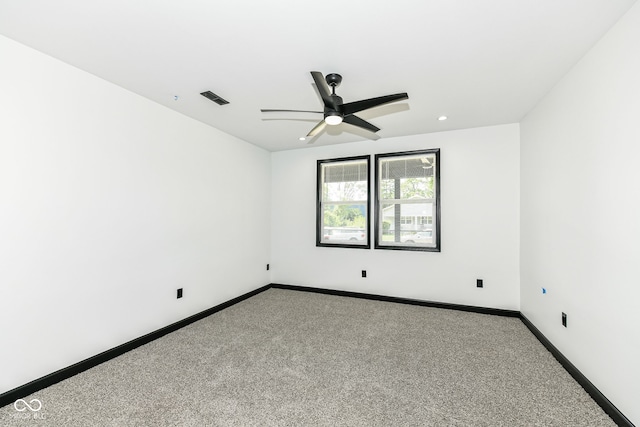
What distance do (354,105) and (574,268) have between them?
2.32 metres

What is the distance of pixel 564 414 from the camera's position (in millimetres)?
1779

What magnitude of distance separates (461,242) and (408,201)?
3.12ft

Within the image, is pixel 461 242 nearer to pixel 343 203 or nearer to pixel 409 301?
pixel 409 301

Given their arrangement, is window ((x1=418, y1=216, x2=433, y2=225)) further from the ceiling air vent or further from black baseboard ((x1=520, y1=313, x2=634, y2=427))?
the ceiling air vent

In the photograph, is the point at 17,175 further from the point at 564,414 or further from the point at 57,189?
the point at 564,414

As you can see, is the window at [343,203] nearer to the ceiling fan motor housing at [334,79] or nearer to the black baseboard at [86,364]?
the ceiling fan motor housing at [334,79]

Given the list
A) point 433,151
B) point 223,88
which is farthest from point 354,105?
point 433,151

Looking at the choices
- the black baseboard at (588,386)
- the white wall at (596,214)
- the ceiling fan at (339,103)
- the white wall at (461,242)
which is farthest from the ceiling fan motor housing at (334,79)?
the black baseboard at (588,386)

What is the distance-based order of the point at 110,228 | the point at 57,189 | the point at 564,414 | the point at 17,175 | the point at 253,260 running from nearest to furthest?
the point at 564,414
the point at 17,175
the point at 57,189
the point at 110,228
the point at 253,260

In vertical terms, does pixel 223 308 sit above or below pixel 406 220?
below

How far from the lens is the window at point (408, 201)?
403 cm

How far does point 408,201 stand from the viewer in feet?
13.7

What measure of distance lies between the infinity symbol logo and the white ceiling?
→ 8.47 feet

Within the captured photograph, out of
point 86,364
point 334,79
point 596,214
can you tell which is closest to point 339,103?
point 334,79
